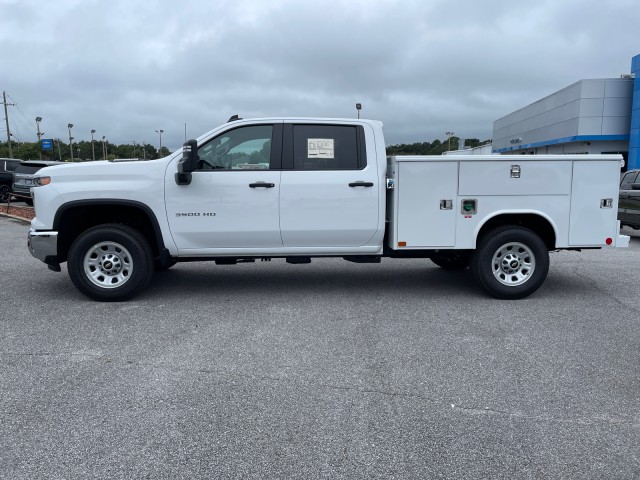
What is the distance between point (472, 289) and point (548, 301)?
3.26ft

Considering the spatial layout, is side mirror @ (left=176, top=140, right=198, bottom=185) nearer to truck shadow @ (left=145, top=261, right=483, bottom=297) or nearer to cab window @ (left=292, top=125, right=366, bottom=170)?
cab window @ (left=292, top=125, right=366, bottom=170)

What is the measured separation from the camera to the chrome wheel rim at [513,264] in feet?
22.1

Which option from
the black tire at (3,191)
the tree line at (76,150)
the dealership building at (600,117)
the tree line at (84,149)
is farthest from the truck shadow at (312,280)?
the tree line at (76,150)

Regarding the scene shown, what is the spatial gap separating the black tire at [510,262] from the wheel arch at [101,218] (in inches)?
151

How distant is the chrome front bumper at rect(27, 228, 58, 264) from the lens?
253 inches

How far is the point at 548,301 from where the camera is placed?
265 inches

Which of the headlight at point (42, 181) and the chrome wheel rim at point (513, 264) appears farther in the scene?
the chrome wheel rim at point (513, 264)

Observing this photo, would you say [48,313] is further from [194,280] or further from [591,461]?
[591,461]

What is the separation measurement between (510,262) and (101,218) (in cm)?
503

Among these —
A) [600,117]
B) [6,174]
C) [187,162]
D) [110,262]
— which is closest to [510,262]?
[187,162]

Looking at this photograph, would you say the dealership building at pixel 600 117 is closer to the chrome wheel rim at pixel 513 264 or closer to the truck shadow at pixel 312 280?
the truck shadow at pixel 312 280

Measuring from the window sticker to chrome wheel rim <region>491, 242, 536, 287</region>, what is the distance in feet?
7.79

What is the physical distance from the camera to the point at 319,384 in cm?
418

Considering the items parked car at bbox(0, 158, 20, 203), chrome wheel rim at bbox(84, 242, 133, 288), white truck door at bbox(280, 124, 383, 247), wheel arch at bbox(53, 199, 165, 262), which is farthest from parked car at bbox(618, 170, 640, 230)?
parked car at bbox(0, 158, 20, 203)
